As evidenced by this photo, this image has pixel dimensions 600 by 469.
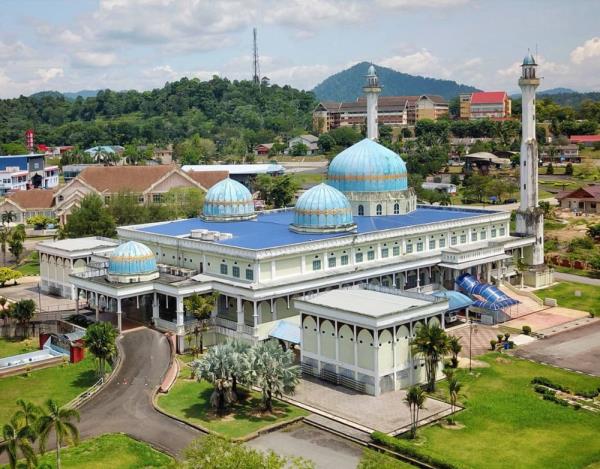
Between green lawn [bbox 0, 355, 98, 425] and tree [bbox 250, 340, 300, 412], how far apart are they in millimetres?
12783

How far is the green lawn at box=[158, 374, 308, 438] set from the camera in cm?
4366

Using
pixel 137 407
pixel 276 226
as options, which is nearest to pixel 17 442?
pixel 137 407

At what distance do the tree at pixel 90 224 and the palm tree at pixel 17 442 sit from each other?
57443 millimetres

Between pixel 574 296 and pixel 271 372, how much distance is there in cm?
4112

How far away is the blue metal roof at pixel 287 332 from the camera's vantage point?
56.2m

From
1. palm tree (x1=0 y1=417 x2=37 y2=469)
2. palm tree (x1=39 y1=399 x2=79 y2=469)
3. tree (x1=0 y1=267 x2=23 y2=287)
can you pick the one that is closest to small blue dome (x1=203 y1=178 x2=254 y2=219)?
tree (x1=0 y1=267 x2=23 y2=287)

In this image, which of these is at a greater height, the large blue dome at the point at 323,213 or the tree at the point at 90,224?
the large blue dome at the point at 323,213

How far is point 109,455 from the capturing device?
40.4m

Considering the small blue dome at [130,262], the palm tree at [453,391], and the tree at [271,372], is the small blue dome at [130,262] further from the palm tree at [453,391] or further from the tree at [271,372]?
the palm tree at [453,391]

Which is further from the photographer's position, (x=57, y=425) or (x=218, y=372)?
(x=218, y=372)

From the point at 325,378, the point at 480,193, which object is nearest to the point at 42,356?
the point at 325,378

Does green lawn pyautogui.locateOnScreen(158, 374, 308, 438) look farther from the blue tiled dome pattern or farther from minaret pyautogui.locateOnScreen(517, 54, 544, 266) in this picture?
minaret pyautogui.locateOnScreen(517, 54, 544, 266)

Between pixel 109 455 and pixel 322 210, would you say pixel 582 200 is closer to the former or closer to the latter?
pixel 322 210

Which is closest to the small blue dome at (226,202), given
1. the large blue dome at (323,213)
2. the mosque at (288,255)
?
the mosque at (288,255)
